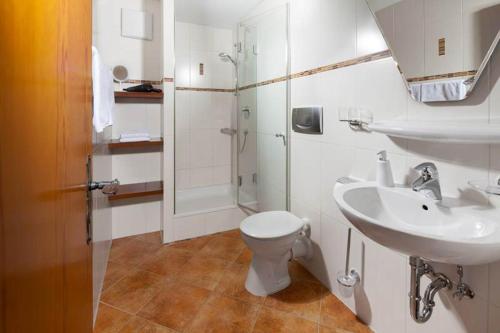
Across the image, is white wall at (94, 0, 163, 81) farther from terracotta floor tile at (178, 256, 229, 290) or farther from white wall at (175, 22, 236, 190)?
terracotta floor tile at (178, 256, 229, 290)

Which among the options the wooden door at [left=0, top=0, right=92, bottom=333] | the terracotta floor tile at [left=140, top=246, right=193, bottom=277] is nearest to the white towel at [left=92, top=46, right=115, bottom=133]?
the wooden door at [left=0, top=0, right=92, bottom=333]

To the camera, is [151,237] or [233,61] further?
[233,61]

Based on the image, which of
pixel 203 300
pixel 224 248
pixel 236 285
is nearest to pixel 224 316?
pixel 203 300

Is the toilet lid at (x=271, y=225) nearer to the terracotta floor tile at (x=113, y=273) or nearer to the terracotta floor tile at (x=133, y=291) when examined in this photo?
the terracotta floor tile at (x=133, y=291)

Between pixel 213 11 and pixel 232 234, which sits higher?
pixel 213 11

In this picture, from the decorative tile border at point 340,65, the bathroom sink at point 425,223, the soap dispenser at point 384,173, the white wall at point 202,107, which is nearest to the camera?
the bathroom sink at point 425,223

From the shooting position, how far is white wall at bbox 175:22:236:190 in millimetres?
3221

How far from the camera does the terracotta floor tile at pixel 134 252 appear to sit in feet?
7.82

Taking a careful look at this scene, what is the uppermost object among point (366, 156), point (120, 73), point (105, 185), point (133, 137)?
point (120, 73)

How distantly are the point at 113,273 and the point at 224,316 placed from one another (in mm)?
1028

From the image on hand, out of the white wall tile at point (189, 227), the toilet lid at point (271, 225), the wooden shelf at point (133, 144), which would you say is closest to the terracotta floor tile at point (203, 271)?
the white wall tile at point (189, 227)

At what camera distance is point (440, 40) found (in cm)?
116

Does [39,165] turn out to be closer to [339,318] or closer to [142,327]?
[142,327]

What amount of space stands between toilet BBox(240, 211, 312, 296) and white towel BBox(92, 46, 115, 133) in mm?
1085
